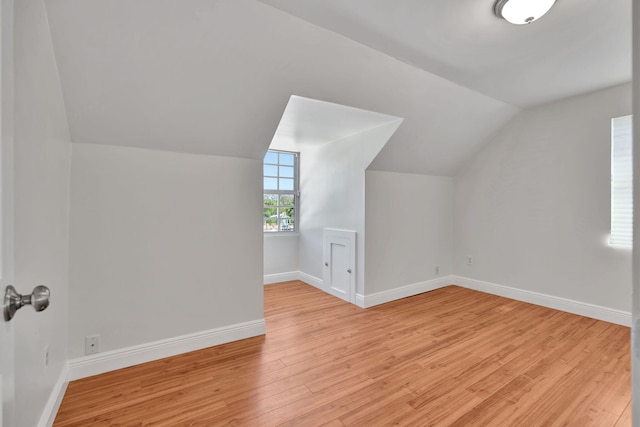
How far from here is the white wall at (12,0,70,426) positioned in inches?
45.6

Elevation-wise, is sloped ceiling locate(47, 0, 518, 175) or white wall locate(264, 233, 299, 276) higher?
sloped ceiling locate(47, 0, 518, 175)

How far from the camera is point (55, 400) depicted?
164 cm

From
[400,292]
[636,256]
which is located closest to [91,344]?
[636,256]

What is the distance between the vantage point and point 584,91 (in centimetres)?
301

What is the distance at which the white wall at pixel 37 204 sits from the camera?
116 centimetres

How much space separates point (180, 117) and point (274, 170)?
2.41 m

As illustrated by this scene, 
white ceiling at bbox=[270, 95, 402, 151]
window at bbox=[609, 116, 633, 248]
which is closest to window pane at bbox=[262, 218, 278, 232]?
white ceiling at bbox=[270, 95, 402, 151]

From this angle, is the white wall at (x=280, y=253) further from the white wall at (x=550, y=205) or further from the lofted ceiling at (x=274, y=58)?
the white wall at (x=550, y=205)

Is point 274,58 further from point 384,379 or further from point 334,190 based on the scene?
point 384,379

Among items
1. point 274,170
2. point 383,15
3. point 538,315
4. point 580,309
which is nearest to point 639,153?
point 383,15

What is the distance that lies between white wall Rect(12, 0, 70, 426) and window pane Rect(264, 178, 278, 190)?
8.75 ft

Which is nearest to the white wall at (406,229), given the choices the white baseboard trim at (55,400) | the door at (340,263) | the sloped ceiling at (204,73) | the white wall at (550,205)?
the door at (340,263)

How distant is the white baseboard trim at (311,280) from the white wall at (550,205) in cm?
211

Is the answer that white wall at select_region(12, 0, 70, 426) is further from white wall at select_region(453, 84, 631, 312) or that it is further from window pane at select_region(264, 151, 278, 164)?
white wall at select_region(453, 84, 631, 312)
